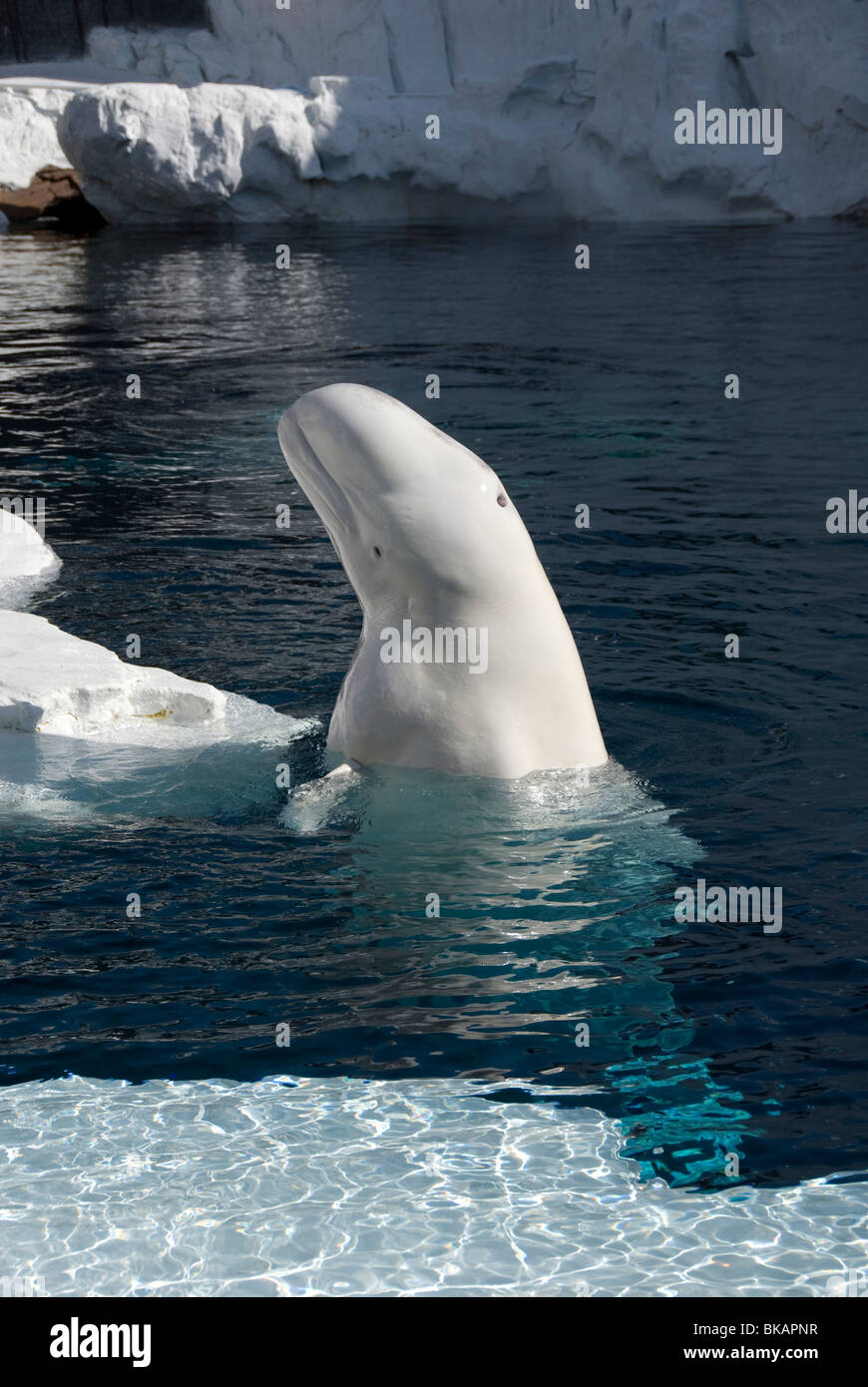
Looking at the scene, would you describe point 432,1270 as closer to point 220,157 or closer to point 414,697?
point 414,697

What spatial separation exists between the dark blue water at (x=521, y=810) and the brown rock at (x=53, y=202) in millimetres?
19401

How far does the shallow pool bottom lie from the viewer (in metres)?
3.54

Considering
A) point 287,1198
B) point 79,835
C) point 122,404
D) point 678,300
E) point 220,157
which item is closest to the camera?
point 287,1198

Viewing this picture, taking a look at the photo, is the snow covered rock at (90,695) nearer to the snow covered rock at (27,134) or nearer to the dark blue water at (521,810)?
the dark blue water at (521,810)

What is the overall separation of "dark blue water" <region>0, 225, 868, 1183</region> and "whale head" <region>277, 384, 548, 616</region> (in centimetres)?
75

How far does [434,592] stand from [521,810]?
87 centimetres

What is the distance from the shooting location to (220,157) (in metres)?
31.6

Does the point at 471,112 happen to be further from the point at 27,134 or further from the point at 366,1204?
the point at 366,1204

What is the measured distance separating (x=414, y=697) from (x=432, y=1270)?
8.05ft

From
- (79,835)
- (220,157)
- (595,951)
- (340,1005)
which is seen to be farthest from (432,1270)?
(220,157)

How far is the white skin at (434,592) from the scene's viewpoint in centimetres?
542

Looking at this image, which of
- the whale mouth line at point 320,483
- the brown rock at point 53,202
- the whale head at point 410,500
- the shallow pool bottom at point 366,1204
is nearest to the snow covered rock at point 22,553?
the whale mouth line at point 320,483

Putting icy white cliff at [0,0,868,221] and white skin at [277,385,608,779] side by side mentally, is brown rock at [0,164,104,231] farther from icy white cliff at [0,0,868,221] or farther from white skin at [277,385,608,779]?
white skin at [277,385,608,779]

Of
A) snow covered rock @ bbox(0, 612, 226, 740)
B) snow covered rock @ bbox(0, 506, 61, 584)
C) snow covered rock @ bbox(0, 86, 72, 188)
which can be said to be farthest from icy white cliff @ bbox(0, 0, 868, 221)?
snow covered rock @ bbox(0, 612, 226, 740)
